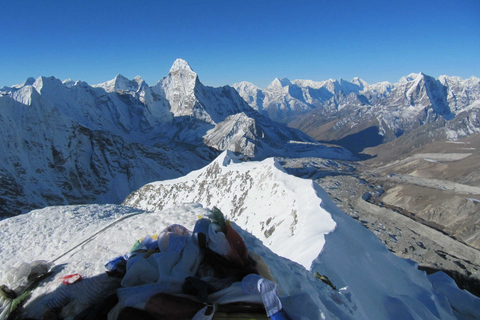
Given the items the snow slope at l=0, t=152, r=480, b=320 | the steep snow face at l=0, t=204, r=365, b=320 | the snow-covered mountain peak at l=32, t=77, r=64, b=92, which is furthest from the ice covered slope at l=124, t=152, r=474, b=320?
the snow-covered mountain peak at l=32, t=77, r=64, b=92

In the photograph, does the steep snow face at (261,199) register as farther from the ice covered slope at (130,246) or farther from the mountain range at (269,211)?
the ice covered slope at (130,246)

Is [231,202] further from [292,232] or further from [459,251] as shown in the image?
[459,251]

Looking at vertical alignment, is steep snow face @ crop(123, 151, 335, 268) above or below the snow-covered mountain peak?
below

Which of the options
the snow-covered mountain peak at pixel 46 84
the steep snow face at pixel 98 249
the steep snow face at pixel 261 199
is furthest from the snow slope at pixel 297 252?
the snow-covered mountain peak at pixel 46 84

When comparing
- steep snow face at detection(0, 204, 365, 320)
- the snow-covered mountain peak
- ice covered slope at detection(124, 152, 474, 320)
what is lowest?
ice covered slope at detection(124, 152, 474, 320)

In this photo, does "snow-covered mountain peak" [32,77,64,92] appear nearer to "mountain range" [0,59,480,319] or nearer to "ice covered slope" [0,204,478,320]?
"mountain range" [0,59,480,319]

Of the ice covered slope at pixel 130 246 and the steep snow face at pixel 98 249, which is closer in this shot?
the steep snow face at pixel 98 249

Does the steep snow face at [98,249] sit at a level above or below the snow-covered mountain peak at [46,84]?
below

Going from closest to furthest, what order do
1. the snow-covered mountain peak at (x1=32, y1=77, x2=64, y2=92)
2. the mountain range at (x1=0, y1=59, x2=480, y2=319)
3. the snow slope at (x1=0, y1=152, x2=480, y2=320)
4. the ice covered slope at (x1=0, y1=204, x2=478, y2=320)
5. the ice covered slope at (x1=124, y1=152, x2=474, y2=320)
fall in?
the ice covered slope at (x1=0, y1=204, x2=478, y2=320)
the snow slope at (x1=0, y1=152, x2=480, y2=320)
the mountain range at (x1=0, y1=59, x2=480, y2=319)
the ice covered slope at (x1=124, y1=152, x2=474, y2=320)
the snow-covered mountain peak at (x1=32, y1=77, x2=64, y2=92)
